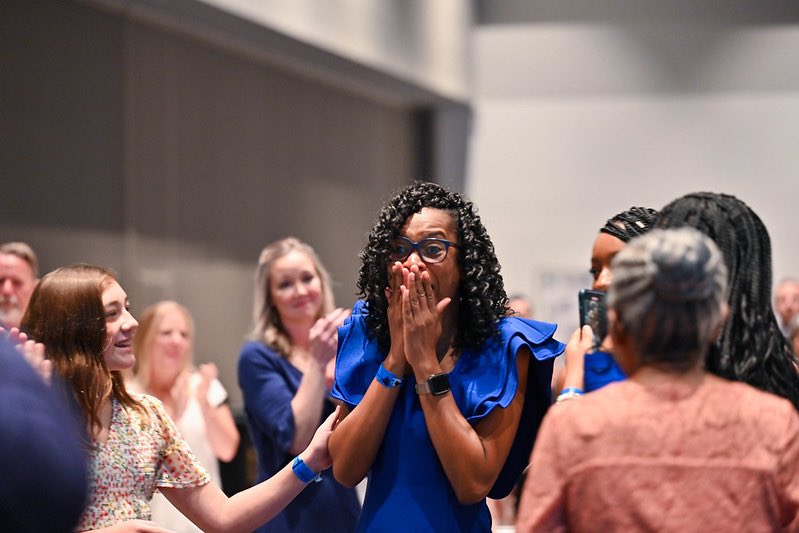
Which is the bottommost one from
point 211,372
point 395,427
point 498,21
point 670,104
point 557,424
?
point 211,372

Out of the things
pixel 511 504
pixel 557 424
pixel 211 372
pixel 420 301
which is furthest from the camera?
pixel 511 504

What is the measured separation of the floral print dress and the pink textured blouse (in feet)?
3.38

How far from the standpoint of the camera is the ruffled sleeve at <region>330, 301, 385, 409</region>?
270 cm

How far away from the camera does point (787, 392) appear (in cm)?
222

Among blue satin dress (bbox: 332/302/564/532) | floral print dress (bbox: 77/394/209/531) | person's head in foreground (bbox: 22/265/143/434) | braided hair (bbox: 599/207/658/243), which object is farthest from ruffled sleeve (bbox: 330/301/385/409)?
braided hair (bbox: 599/207/658/243)

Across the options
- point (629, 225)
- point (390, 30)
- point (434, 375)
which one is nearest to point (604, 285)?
point (629, 225)

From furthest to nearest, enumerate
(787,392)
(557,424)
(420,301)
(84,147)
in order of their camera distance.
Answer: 1. (84,147)
2. (420,301)
3. (787,392)
4. (557,424)

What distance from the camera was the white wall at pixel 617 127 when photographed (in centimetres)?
974

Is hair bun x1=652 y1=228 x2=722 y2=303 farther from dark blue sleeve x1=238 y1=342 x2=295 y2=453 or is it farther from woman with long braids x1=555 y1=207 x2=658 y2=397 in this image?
dark blue sleeve x1=238 y1=342 x2=295 y2=453

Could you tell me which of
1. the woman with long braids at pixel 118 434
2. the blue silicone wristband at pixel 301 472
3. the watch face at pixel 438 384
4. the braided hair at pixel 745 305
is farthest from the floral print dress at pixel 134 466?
the braided hair at pixel 745 305

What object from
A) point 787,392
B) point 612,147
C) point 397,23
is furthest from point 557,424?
point 612,147

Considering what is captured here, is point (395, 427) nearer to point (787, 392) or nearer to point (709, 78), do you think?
point (787, 392)

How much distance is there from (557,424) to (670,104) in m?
8.30

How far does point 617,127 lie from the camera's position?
992cm
